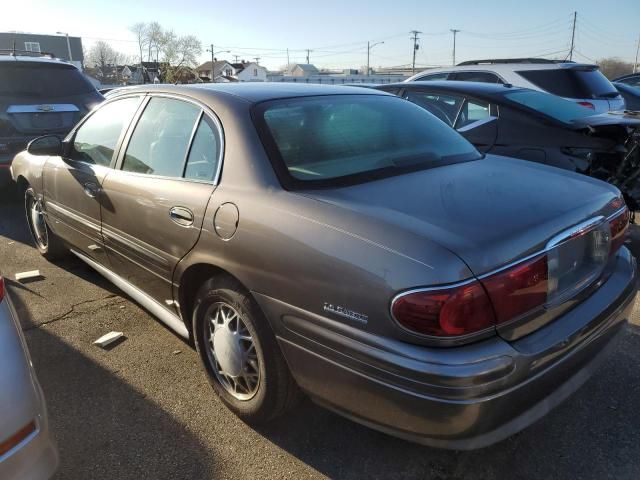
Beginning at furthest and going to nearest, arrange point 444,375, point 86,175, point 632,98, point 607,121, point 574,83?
point 632,98, point 574,83, point 607,121, point 86,175, point 444,375

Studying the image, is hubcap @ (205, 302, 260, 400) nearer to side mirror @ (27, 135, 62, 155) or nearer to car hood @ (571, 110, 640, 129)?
side mirror @ (27, 135, 62, 155)

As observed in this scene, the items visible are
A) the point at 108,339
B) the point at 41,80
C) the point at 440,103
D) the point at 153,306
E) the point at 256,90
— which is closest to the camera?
the point at 256,90

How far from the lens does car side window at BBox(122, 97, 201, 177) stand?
2.83m

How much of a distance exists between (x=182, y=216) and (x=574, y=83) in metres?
6.71

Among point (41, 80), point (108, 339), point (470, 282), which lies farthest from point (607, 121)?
point (41, 80)

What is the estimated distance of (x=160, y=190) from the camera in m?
2.80

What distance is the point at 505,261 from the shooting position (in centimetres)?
182

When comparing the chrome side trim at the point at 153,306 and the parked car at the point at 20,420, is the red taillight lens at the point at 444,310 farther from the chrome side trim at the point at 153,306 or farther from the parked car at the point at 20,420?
the chrome side trim at the point at 153,306

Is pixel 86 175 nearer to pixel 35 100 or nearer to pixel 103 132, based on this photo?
pixel 103 132

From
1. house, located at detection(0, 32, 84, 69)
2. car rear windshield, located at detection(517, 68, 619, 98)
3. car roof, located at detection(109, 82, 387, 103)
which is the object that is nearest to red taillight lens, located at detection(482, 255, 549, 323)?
car roof, located at detection(109, 82, 387, 103)

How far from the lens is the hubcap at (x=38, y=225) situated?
183 inches

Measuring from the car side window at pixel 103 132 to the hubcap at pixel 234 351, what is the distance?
4.81ft

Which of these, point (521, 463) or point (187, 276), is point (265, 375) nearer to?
point (187, 276)

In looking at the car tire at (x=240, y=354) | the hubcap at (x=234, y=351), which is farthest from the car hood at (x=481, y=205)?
the hubcap at (x=234, y=351)
